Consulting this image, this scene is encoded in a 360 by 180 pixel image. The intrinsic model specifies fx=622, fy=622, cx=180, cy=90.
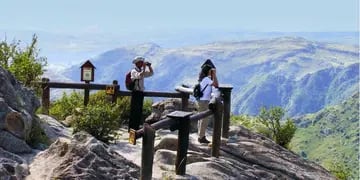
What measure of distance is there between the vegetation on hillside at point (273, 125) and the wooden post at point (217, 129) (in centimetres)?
837

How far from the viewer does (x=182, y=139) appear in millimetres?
13609

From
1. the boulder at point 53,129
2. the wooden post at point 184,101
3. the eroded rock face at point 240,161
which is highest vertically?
the wooden post at point 184,101

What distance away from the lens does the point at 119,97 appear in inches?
925

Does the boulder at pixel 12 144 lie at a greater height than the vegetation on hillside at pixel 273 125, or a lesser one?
greater

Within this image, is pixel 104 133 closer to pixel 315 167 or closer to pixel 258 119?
pixel 315 167

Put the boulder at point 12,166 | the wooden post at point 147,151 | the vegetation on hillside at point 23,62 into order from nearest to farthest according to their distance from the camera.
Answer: the boulder at point 12,166
the wooden post at point 147,151
the vegetation on hillside at point 23,62

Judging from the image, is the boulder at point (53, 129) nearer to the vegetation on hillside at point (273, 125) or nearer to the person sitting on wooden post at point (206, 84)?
the person sitting on wooden post at point (206, 84)

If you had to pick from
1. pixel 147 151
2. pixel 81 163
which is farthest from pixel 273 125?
pixel 81 163

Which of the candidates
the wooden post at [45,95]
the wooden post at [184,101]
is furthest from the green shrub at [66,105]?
the wooden post at [184,101]

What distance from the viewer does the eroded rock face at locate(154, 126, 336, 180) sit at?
14703 mm

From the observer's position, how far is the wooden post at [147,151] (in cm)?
1205

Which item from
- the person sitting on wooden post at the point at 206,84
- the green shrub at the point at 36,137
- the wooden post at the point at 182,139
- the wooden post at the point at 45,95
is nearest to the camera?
the wooden post at the point at 182,139

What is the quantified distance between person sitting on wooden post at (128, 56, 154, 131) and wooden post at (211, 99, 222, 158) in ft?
8.64

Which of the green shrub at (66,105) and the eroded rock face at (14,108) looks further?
the green shrub at (66,105)
